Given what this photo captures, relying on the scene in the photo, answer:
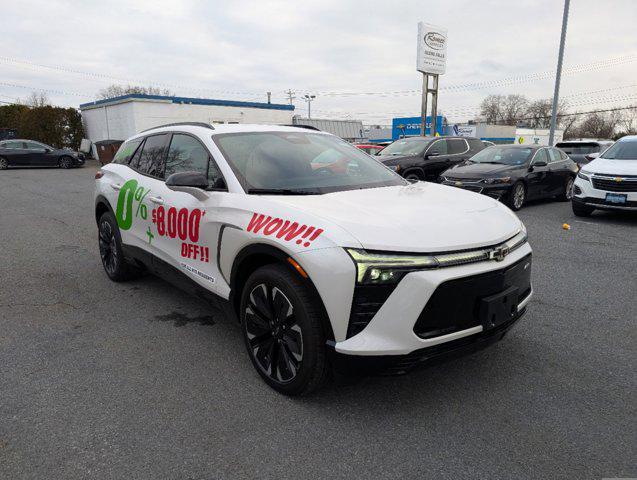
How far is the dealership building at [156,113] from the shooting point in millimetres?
26438

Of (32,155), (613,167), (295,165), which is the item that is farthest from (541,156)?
(32,155)

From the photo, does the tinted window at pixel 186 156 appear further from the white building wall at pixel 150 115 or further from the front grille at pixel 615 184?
the white building wall at pixel 150 115

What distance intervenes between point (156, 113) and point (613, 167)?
24.2 meters

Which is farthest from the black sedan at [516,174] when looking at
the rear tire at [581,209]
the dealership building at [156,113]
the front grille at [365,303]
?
the dealership building at [156,113]

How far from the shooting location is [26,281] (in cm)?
520

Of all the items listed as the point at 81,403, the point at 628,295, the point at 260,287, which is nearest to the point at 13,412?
the point at 81,403

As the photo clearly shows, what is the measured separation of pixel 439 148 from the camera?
1265 cm

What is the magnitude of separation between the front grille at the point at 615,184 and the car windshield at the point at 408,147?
456 centimetres

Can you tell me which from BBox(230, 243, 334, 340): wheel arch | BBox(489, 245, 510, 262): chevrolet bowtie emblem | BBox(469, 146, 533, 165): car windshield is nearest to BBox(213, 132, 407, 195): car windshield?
BBox(230, 243, 334, 340): wheel arch

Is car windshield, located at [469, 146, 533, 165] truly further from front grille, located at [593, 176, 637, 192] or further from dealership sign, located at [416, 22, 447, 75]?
dealership sign, located at [416, 22, 447, 75]

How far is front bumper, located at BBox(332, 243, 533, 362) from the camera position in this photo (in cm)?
233

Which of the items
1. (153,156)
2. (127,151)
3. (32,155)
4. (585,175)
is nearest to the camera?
(153,156)

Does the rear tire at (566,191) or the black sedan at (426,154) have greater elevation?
the black sedan at (426,154)

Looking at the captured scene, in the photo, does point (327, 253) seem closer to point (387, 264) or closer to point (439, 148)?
point (387, 264)
